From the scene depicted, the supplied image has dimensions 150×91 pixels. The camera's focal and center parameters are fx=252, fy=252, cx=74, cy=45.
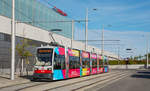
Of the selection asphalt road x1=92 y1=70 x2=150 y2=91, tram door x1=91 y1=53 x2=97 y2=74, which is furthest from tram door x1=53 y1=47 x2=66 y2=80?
tram door x1=91 y1=53 x2=97 y2=74

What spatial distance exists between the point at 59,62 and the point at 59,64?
6.9 inches

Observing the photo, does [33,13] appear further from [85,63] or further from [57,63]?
[57,63]

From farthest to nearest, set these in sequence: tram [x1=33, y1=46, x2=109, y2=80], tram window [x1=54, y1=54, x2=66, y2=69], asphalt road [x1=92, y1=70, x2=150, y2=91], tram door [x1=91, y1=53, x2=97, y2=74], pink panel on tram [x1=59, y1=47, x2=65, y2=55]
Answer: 1. tram door [x1=91, y1=53, x2=97, y2=74]
2. pink panel on tram [x1=59, y1=47, x2=65, y2=55]
3. tram window [x1=54, y1=54, x2=66, y2=69]
4. tram [x1=33, y1=46, x2=109, y2=80]
5. asphalt road [x1=92, y1=70, x2=150, y2=91]

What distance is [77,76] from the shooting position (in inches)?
1046

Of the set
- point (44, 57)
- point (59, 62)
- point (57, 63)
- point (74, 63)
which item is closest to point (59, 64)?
point (59, 62)

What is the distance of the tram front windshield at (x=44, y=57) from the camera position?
20.4 metres

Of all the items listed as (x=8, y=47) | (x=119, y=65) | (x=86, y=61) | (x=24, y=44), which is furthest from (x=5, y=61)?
(x=119, y=65)

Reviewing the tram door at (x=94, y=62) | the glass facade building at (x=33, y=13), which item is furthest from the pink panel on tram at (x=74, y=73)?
the glass facade building at (x=33, y=13)

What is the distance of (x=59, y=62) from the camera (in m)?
21.3

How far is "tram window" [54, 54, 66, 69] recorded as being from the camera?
20772mm

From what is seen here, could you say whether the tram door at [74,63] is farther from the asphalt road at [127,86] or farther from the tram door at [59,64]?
the asphalt road at [127,86]

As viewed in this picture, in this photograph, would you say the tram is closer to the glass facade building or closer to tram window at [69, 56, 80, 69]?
tram window at [69, 56, 80, 69]

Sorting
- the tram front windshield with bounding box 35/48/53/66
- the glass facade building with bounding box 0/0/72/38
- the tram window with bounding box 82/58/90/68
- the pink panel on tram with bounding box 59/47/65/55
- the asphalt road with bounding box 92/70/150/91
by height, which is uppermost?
the glass facade building with bounding box 0/0/72/38

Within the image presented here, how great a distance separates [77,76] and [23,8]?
20.4 meters
